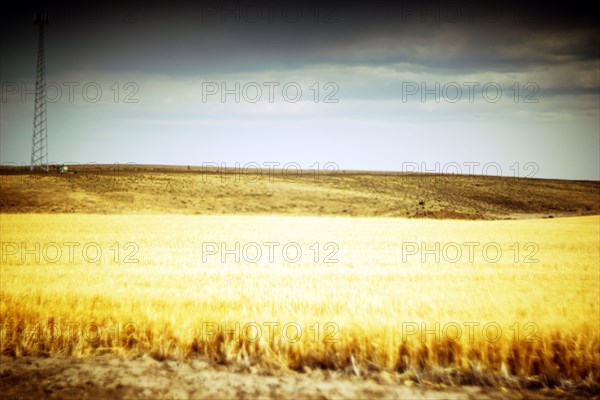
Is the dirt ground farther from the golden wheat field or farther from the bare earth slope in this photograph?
the bare earth slope

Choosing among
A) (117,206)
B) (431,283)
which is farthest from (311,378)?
(117,206)

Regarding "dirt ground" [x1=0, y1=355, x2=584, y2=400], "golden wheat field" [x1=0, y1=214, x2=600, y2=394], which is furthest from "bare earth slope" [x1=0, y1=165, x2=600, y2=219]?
"dirt ground" [x1=0, y1=355, x2=584, y2=400]

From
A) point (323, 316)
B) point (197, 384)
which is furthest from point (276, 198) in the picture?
point (197, 384)

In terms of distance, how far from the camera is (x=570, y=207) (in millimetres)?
58656

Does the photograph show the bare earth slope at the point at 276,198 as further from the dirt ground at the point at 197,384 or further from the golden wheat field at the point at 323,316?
the dirt ground at the point at 197,384

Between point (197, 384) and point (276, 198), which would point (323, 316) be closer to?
point (197, 384)

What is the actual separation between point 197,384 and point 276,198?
1907 inches

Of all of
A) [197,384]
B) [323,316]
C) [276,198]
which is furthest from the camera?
[276,198]

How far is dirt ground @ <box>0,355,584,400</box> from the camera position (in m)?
4.10

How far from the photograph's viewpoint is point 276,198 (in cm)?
5262

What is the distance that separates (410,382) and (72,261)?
12758mm

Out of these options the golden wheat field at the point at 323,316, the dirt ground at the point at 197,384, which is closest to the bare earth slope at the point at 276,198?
the golden wheat field at the point at 323,316

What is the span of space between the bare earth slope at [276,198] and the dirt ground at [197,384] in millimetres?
38699

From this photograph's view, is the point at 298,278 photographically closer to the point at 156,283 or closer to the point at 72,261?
the point at 156,283
